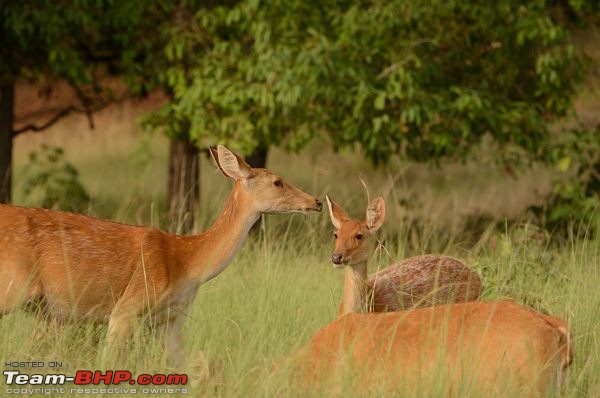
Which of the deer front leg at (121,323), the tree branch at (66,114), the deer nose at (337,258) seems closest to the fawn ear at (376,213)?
the deer nose at (337,258)

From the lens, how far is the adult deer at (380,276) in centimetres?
700

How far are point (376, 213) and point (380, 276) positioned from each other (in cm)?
50

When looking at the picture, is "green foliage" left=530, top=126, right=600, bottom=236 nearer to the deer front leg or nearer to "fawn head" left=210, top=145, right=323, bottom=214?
"fawn head" left=210, top=145, right=323, bottom=214

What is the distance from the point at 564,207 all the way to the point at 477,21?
2087 mm

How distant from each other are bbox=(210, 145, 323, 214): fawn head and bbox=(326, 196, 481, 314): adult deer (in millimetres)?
180

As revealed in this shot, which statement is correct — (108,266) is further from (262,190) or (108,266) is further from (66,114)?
(66,114)

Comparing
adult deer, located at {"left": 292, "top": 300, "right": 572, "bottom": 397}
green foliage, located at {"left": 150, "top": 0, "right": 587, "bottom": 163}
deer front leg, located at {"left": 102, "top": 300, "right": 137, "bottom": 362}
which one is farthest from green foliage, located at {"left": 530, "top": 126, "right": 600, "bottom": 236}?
adult deer, located at {"left": 292, "top": 300, "right": 572, "bottom": 397}

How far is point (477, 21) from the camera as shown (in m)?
12.8

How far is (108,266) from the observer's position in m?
6.81

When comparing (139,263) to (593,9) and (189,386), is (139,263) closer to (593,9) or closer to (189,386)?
(189,386)

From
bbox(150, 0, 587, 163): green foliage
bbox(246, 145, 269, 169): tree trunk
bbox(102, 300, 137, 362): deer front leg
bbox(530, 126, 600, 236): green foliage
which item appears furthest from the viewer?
bbox(246, 145, 269, 169): tree trunk

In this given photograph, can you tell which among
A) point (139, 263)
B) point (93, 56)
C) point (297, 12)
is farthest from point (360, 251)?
point (93, 56)

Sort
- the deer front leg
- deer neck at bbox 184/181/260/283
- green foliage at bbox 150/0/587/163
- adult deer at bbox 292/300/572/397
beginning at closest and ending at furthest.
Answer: adult deer at bbox 292/300/572/397 → the deer front leg → deer neck at bbox 184/181/260/283 → green foliage at bbox 150/0/587/163

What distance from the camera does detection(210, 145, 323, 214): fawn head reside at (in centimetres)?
724
